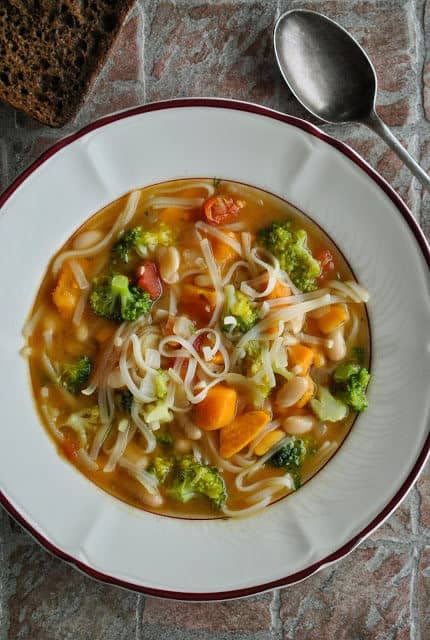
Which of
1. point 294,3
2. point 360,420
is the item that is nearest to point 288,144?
point 294,3

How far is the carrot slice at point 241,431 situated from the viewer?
4.28 m

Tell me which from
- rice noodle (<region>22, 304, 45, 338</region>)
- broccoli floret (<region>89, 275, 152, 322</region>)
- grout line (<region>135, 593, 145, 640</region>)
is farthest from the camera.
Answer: grout line (<region>135, 593, 145, 640</region>)

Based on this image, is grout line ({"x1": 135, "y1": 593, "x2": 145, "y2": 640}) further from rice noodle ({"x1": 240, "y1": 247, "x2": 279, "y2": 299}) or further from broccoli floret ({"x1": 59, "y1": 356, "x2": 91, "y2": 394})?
rice noodle ({"x1": 240, "y1": 247, "x2": 279, "y2": 299})

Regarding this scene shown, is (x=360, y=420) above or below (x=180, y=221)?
below

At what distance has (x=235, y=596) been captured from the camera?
415cm

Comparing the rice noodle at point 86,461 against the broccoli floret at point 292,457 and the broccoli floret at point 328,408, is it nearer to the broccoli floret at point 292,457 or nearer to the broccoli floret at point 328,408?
the broccoli floret at point 292,457

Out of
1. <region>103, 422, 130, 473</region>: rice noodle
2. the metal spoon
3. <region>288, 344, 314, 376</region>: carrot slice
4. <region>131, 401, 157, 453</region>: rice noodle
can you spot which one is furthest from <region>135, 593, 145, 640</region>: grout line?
the metal spoon

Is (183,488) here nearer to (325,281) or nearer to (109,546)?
(109,546)

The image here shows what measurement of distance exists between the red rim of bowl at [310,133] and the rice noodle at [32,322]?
760 millimetres

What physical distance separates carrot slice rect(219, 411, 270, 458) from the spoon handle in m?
1.92

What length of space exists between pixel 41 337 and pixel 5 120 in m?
1.57

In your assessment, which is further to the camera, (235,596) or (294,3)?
(294,3)

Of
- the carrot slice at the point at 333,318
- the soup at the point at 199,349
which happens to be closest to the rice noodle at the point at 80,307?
the soup at the point at 199,349

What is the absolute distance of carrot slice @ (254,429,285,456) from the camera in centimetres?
436
